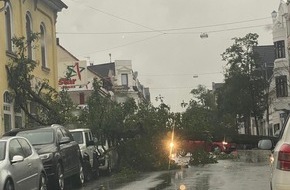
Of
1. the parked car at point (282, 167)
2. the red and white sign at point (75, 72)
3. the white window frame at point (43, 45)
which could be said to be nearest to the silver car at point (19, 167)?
the parked car at point (282, 167)

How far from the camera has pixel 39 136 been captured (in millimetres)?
16750

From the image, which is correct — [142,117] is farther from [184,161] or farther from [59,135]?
[59,135]

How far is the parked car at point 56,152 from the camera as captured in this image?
15430mm

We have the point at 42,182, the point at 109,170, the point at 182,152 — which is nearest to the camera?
the point at 42,182

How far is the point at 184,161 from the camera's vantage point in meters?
28.1

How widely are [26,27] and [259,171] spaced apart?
14.1 meters

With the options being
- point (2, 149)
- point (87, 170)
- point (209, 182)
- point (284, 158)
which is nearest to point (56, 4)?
point (87, 170)

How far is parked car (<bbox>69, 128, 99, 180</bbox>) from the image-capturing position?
2095 cm

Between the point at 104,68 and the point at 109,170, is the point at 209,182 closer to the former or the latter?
the point at 109,170

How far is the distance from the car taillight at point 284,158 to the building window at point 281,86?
181ft

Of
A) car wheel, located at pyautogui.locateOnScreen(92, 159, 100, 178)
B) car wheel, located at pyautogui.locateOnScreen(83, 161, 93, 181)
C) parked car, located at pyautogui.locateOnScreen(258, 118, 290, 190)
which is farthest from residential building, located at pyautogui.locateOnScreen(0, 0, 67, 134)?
parked car, located at pyautogui.locateOnScreen(258, 118, 290, 190)

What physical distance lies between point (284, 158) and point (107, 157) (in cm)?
1733

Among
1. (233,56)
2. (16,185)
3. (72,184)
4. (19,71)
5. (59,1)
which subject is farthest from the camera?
(233,56)

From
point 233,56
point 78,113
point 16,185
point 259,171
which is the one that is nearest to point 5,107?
point 78,113
